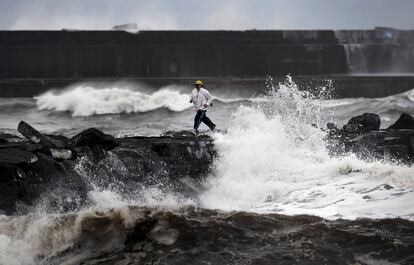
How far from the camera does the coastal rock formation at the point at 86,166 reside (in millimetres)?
7621

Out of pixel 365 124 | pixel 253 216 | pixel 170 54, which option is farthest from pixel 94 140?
pixel 170 54

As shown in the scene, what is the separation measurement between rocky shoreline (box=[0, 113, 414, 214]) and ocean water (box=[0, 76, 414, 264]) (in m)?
0.23

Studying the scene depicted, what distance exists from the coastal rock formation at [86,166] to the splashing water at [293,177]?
1.89 feet

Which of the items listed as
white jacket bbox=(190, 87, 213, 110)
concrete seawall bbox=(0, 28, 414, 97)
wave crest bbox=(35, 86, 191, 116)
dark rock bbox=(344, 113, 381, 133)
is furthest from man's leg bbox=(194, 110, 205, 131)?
concrete seawall bbox=(0, 28, 414, 97)

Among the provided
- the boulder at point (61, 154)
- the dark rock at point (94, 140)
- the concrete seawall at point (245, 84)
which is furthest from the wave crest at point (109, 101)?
the boulder at point (61, 154)

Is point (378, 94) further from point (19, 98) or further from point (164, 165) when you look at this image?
point (164, 165)

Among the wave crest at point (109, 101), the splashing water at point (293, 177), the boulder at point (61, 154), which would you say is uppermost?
the wave crest at point (109, 101)

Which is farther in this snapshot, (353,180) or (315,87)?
(315,87)

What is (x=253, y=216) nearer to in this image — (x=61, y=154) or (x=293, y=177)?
(x=293, y=177)

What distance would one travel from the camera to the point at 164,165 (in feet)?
30.6

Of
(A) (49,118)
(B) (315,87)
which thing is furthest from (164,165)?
(B) (315,87)

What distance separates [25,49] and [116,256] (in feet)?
63.9

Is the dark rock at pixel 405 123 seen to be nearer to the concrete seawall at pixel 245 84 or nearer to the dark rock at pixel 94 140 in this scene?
the dark rock at pixel 94 140

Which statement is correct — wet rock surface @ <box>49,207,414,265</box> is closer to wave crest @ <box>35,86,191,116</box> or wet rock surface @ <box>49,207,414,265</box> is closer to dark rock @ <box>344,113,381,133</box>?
dark rock @ <box>344,113,381,133</box>
